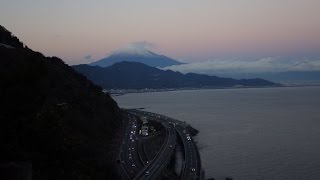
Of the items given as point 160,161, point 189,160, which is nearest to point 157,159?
point 160,161

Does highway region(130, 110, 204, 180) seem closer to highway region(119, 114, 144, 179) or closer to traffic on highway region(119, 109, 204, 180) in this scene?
traffic on highway region(119, 109, 204, 180)

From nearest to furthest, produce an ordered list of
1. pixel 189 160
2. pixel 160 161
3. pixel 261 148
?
Result: pixel 160 161, pixel 189 160, pixel 261 148

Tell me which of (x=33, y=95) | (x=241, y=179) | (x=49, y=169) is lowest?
(x=241, y=179)

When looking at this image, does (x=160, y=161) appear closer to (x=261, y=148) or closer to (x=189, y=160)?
(x=189, y=160)

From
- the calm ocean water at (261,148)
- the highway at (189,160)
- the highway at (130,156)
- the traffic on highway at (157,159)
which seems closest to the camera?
the traffic on highway at (157,159)

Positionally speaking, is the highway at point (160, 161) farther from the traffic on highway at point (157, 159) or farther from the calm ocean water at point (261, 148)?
the calm ocean water at point (261, 148)

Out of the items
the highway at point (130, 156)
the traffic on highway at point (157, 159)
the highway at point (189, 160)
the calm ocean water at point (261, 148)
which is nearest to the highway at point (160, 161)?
the traffic on highway at point (157, 159)

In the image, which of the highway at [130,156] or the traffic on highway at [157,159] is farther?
the highway at [130,156]

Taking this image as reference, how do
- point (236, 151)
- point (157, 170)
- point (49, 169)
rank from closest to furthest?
point (49, 169) → point (157, 170) → point (236, 151)

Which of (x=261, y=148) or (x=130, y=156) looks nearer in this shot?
(x=130, y=156)

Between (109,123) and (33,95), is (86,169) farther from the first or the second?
(109,123)

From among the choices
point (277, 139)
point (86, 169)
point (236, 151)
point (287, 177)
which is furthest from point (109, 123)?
point (86, 169)
